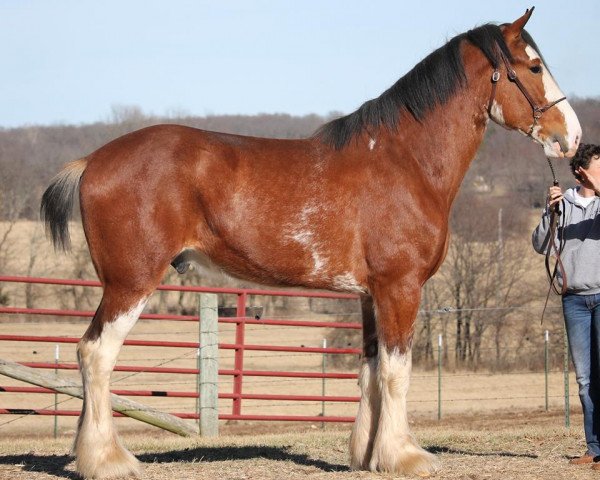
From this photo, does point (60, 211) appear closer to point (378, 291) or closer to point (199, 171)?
point (199, 171)

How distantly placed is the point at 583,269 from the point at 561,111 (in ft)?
3.51

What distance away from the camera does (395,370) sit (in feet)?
18.3

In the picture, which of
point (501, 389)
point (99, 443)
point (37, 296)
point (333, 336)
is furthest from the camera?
point (37, 296)

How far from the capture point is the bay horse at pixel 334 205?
539 centimetres

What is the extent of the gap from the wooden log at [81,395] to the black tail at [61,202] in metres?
2.22

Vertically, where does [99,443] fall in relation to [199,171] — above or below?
below

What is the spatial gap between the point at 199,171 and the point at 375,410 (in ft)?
6.52

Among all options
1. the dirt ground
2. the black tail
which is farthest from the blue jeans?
the black tail

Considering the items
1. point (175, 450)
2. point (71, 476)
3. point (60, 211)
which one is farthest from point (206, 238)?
point (175, 450)

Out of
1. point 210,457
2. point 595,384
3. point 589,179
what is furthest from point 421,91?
point 210,457

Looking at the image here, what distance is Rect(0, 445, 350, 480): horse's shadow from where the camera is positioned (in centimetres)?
607

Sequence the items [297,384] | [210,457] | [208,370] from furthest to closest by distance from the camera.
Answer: [297,384]
[208,370]
[210,457]

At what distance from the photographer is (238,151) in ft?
18.5

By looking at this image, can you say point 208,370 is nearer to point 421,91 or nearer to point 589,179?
point 421,91
